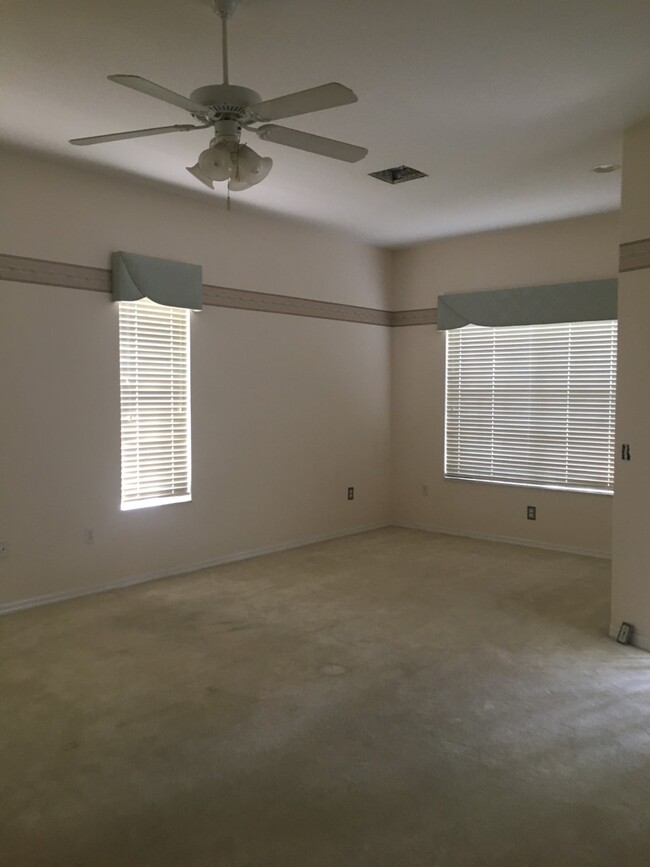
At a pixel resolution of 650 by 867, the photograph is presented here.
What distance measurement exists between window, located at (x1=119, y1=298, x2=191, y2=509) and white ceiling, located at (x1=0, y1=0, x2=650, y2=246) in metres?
1.01

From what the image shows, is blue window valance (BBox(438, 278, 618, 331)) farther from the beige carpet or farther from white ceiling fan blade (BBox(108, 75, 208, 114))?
white ceiling fan blade (BBox(108, 75, 208, 114))

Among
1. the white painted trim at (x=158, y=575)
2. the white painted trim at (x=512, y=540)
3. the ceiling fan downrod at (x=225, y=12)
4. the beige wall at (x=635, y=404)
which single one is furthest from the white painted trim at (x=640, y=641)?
the ceiling fan downrod at (x=225, y=12)

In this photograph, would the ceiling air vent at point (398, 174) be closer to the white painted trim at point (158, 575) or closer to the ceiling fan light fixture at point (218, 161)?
the ceiling fan light fixture at point (218, 161)

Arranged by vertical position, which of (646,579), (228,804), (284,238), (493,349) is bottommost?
(228,804)

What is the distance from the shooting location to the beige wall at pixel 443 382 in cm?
579

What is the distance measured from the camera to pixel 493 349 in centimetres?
638

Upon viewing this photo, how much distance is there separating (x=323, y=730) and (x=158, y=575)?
2.53m

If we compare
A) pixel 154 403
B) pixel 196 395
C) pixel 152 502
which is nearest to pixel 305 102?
pixel 154 403

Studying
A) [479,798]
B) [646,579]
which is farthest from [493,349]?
[479,798]

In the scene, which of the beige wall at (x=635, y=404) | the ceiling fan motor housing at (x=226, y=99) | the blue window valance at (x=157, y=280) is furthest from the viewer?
the blue window valance at (x=157, y=280)

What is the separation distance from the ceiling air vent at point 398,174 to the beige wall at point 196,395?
1.41 meters

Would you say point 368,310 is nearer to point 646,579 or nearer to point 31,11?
point 646,579

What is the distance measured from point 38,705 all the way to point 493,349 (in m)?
4.74

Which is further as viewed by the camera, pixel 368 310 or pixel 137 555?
pixel 368 310
